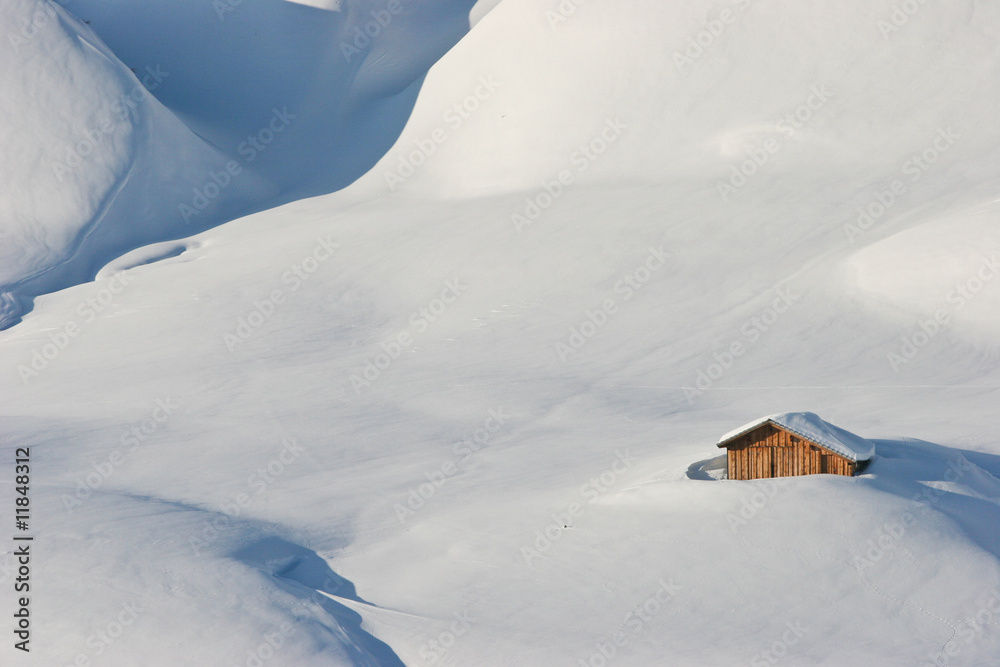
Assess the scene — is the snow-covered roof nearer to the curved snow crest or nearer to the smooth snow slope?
the smooth snow slope

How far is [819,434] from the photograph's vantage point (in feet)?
55.4

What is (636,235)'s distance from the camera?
29.4m

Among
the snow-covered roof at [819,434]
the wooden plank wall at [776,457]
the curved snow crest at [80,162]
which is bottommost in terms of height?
the curved snow crest at [80,162]

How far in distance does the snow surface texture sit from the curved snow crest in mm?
177

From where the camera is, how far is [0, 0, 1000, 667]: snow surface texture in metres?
15.0

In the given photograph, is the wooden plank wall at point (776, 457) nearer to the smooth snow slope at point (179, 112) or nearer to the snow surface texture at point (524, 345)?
the snow surface texture at point (524, 345)

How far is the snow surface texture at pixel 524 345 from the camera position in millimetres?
15000

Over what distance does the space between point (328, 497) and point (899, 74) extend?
23132 mm

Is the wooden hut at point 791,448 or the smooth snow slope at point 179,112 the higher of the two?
the wooden hut at point 791,448

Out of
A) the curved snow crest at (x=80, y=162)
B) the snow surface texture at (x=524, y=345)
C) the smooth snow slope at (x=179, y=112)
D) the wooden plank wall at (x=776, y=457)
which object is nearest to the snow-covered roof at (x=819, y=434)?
the wooden plank wall at (x=776, y=457)

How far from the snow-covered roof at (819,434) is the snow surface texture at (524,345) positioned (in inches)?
21.0

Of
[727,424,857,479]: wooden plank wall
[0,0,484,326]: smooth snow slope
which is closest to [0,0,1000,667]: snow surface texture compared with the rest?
[0,0,484,326]: smooth snow slope

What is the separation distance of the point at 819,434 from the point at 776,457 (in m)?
0.80

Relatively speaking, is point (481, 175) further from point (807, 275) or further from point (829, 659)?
point (829, 659)
